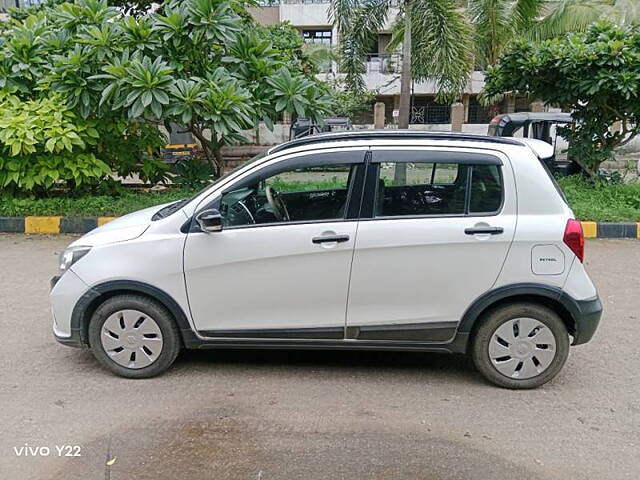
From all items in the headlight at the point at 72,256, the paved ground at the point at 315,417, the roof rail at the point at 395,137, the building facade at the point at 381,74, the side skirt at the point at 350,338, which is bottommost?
the paved ground at the point at 315,417

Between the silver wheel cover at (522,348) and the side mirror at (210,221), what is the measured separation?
1.96 meters

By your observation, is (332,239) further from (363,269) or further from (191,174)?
(191,174)

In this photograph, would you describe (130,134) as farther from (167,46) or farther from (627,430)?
(627,430)

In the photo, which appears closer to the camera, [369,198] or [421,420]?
[421,420]

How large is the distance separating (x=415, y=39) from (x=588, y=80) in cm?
418

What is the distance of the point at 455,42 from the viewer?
37.9 ft

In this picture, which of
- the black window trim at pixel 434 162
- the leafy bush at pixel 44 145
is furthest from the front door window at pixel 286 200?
the leafy bush at pixel 44 145

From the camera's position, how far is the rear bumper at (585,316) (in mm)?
3711

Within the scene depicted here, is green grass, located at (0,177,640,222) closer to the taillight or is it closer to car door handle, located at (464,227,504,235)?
the taillight

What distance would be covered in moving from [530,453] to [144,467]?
6.84 feet

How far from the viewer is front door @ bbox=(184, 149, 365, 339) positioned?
373 centimetres

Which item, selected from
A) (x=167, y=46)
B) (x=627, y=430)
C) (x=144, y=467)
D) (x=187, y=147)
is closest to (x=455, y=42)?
(x=167, y=46)

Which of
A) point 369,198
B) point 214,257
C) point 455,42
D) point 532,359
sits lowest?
point 532,359

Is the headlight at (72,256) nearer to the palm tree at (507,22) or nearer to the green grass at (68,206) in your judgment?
the green grass at (68,206)
